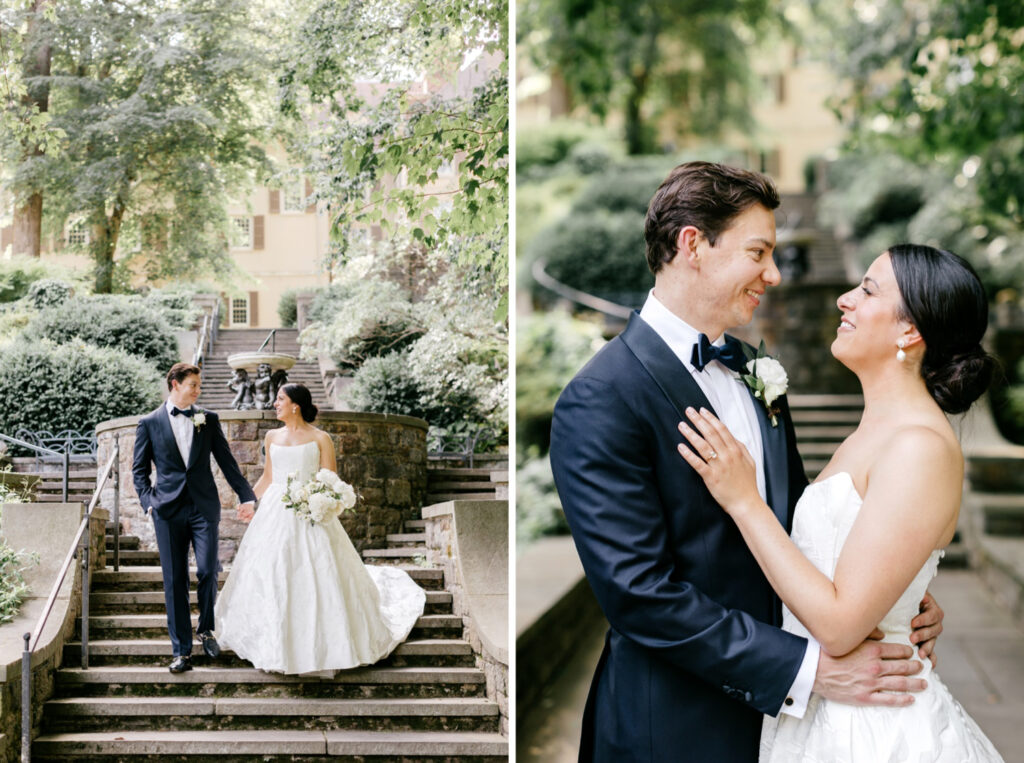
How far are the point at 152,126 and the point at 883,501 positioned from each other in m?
2.58

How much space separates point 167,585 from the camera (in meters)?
3.12

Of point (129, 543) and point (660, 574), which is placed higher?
point (660, 574)

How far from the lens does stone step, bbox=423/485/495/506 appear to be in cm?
340

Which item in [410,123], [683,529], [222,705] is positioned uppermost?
[410,123]

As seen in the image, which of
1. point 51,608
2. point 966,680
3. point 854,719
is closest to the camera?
point 854,719

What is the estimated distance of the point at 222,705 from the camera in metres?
3.06

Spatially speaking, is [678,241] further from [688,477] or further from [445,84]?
[445,84]

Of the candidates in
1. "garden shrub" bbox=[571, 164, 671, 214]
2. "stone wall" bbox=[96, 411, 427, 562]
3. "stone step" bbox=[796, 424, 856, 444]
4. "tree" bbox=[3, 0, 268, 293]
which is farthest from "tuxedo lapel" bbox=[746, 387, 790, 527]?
"garden shrub" bbox=[571, 164, 671, 214]

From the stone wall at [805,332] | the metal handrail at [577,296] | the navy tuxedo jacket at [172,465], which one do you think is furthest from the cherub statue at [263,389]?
the stone wall at [805,332]

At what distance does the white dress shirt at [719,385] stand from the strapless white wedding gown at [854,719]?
0.38 ft

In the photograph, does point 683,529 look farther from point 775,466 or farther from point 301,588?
point 301,588

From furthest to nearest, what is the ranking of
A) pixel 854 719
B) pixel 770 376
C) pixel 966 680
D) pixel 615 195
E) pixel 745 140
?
pixel 745 140 → pixel 615 195 → pixel 966 680 → pixel 770 376 → pixel 854 719

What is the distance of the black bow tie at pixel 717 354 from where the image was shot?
1747 millimetres

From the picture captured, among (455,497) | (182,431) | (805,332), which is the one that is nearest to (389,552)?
(455,497)
